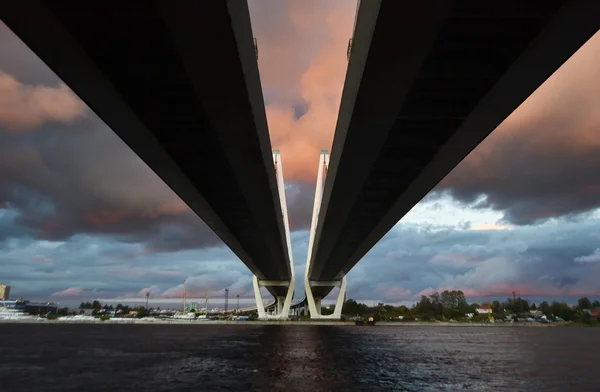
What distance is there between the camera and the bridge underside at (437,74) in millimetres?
10773

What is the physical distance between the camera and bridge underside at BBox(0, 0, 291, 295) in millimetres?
10781

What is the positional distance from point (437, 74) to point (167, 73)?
7.57 meters

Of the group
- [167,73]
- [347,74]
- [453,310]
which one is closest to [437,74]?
[347,74]

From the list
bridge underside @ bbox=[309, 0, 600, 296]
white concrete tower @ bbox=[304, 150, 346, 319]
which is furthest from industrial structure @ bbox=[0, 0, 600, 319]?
white concrete tower @ bbox=[304, 150, 346, 319]

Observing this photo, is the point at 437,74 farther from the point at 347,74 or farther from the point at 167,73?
the point at 167,73

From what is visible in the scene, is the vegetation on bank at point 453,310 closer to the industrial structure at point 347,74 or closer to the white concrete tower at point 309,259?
the white concrete tower at point 309,259

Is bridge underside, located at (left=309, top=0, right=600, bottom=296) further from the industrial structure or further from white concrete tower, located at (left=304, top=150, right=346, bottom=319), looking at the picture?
white concrete tower, located at (left=304, top=150, right=346, bottom=319)

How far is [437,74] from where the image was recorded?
13609mm

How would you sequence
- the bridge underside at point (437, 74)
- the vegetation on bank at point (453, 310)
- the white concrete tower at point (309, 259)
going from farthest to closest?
the vegetation on bank at point (453, 310)
the white concrete tower at point (309, 259)
the bridge underside at point (437, 74)

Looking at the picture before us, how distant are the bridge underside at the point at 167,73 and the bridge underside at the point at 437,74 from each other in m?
3.15

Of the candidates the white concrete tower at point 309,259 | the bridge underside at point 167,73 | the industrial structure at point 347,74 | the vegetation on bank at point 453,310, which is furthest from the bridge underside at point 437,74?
the vegetation on bank at point 453,310

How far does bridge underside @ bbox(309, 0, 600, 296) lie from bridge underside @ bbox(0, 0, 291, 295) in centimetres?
315

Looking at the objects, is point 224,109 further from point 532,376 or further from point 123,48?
point 532,376

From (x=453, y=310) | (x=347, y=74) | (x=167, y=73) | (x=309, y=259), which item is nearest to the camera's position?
(x=167, y=73)
